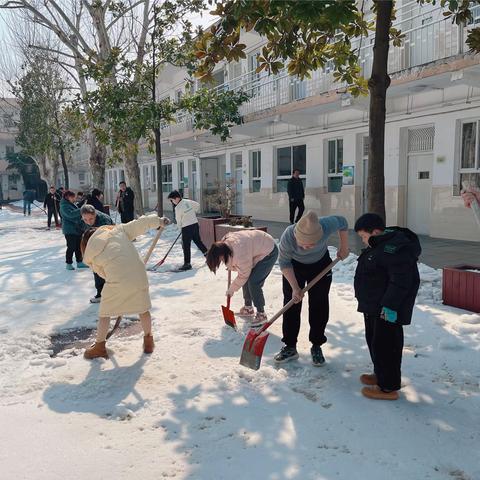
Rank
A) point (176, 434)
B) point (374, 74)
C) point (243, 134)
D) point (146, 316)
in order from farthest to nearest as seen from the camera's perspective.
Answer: point (243, 134)
point (374, 74)
point (146, 316)
point (176, 434)

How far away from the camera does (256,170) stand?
1762 cm

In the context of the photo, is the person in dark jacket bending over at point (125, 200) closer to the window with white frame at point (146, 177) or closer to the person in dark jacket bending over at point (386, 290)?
the person in dark jacket bending over at point (386, 290)

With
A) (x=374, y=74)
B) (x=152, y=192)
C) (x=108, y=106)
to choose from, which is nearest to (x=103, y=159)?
(x=108, y=106)

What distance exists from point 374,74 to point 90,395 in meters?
4.92

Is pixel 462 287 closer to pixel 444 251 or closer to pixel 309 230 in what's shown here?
pixel 309 230

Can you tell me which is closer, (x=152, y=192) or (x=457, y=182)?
(x=457, y=182)

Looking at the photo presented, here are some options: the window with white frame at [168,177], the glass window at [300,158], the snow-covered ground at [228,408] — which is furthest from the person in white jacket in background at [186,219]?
the window with white frame at [168,177]

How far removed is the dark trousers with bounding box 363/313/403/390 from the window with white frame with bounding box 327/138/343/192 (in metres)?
10.5

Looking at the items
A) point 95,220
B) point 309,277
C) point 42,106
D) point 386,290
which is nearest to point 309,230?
point 309,277

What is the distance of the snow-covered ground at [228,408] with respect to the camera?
103 inches

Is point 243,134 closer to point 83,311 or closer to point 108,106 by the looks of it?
point 108,106

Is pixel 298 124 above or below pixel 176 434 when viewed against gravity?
above

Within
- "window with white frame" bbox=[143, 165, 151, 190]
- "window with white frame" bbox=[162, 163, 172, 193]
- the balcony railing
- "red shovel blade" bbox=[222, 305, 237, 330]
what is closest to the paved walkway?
the balcony railing

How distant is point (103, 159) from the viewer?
55.5 feet
